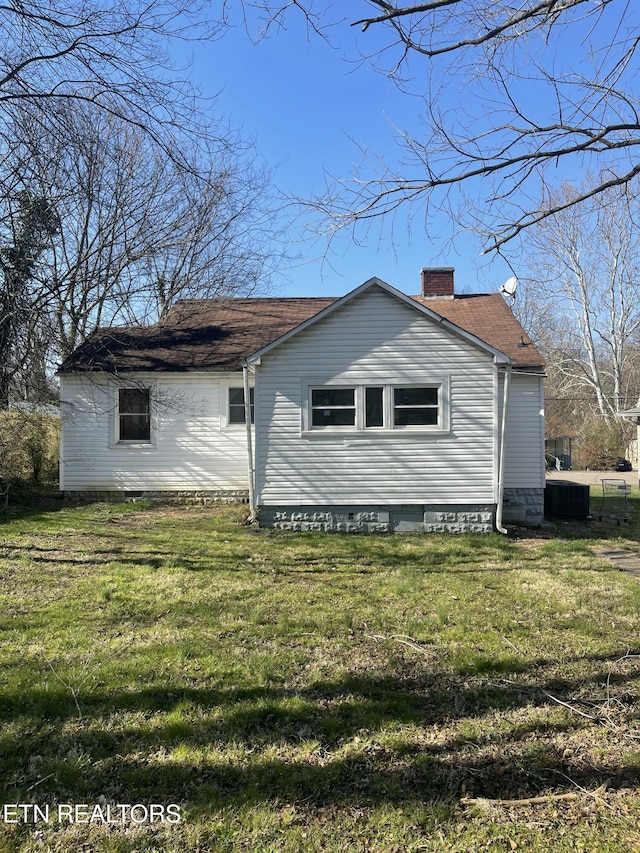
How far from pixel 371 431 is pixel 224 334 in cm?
654

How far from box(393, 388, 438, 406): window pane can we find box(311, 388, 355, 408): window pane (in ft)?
2.92

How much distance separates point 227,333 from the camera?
14633 millimetres

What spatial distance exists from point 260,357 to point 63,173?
4.56 m

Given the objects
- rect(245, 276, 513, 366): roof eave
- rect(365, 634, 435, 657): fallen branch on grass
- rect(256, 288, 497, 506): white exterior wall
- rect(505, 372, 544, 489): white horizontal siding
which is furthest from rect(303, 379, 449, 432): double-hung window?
rect(365, 634, 435, 657): fallen branch on grass

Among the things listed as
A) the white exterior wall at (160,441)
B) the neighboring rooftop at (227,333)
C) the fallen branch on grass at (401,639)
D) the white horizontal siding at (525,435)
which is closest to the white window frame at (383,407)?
the white horizontal siding at (525,435)

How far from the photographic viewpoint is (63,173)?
6262 mm

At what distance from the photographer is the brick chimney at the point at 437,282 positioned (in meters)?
15.4

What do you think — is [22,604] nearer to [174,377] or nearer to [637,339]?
[174,377]

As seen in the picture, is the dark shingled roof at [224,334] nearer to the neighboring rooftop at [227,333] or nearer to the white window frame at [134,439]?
the neighboring rooftop at [227,333]

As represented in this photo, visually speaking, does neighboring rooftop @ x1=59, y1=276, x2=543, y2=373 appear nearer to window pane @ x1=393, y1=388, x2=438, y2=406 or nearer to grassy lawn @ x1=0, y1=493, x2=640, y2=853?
window pane @ x1=393, y1=388, x2=438, y2=406

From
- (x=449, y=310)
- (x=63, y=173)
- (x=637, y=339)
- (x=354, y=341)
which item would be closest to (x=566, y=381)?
(x=637, y=339)

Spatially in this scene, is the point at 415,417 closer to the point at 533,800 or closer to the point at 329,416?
the point at 329,416

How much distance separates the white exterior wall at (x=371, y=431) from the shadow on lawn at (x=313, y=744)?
611cm

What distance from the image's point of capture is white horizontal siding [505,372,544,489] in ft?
38.2
